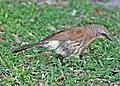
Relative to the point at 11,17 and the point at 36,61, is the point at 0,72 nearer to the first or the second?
the point at 36,61

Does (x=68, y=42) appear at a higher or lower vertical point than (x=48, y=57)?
higher

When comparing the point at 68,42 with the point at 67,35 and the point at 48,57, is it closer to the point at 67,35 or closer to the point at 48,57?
the point at 67,35

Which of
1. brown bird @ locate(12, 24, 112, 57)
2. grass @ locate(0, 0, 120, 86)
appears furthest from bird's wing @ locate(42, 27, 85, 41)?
grass @ locate(0, 0, 120, 86)

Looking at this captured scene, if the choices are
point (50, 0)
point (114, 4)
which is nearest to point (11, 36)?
point (50, 0)

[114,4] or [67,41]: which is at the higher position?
[67,41]

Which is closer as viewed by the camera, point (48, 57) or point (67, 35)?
point (67, 35)

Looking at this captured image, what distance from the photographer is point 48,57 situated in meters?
7.35

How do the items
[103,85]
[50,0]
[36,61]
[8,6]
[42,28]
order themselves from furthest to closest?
[50,0]
[8,6]
[42,28]
[36,61]
[103,85]

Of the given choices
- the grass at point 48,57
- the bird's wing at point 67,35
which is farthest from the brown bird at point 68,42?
the grass at point 48,57

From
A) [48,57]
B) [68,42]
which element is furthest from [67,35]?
[48,57]

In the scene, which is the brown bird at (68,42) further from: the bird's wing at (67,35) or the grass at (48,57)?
the grass at (48,57)

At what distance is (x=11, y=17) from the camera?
31.0ft

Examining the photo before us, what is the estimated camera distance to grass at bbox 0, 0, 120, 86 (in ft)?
21.6

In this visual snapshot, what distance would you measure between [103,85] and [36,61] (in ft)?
3.91
